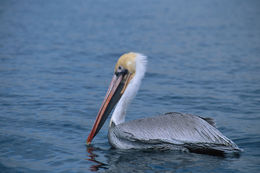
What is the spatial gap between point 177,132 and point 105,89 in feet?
13.5

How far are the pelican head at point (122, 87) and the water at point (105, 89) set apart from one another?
1.32ft

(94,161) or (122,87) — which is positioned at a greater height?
(122,87)

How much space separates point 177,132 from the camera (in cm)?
517

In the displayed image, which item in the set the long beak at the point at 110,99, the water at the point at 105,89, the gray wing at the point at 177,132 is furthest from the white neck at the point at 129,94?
the water at the point at 105,89

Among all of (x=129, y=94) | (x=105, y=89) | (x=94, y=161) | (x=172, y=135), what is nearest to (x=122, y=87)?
(x=129, y=94)

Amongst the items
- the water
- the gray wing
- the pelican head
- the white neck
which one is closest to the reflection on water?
the water

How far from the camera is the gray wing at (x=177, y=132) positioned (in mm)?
5031

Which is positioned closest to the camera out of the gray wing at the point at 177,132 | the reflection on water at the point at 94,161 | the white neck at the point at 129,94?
the reflection on water at the point at 94,161

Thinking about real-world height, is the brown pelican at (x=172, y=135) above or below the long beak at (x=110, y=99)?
below

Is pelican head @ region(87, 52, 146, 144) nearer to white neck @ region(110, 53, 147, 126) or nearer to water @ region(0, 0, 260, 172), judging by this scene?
white neck @ region(110, 53, 147, 126)

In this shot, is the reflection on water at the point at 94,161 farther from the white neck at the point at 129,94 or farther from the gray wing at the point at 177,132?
the white neck at the point at 129,94

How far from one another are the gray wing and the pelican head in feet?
1.39

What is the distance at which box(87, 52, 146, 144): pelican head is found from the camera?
18.7 ft

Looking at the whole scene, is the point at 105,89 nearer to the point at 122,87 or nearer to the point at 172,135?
the point at 122,87
